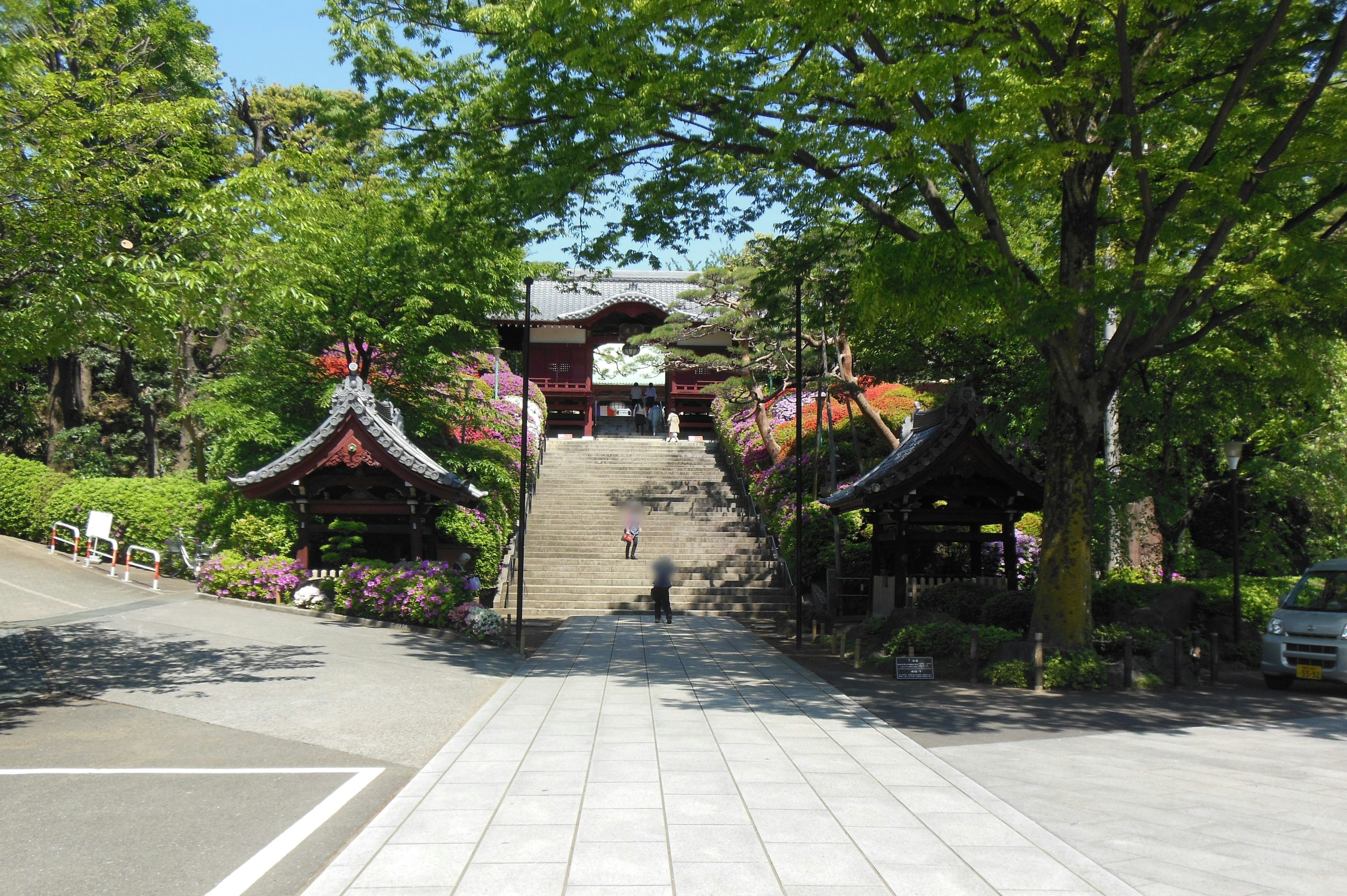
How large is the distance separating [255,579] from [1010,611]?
1474 centimetres

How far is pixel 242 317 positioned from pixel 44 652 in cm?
582

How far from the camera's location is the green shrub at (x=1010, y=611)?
15414 millimetres

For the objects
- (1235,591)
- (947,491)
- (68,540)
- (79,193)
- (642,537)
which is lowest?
(68,540)

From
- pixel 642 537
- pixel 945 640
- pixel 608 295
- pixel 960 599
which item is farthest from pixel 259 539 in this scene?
pixel 608 295

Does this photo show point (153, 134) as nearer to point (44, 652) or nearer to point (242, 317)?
point (242, 317)

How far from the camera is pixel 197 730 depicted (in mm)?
8625

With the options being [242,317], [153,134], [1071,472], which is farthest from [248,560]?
[1071,472]

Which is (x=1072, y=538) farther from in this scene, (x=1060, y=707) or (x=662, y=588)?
(x=662, y=588)

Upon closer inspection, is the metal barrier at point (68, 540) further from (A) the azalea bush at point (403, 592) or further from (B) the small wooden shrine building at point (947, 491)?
(B) the small wooden shrine building at point (947, 491)

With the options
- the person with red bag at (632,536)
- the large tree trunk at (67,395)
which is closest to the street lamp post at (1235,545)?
the person with red bag at (632,536)

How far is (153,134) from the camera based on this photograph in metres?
10.8

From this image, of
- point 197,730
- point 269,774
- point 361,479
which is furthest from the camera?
point 361,479

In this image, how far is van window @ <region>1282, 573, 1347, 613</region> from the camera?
12.9 m

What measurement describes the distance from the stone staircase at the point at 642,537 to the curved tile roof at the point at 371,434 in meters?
4.87
